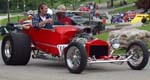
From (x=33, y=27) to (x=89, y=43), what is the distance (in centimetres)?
214

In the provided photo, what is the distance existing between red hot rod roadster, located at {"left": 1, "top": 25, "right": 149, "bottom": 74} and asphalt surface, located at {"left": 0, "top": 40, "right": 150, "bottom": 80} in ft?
0.84

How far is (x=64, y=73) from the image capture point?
40.3ft

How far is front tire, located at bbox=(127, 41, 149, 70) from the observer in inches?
490

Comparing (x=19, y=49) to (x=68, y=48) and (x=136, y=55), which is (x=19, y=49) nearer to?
(x=68, y=48)

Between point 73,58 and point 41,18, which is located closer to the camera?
point 73,58

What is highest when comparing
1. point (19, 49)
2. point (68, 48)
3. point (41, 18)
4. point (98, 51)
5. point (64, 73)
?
point (41, 18)

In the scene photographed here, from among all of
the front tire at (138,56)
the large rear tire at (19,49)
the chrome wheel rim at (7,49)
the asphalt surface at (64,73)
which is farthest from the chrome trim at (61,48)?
the chrome wheel rim at (7,49)

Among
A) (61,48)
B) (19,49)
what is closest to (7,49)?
(19,49)

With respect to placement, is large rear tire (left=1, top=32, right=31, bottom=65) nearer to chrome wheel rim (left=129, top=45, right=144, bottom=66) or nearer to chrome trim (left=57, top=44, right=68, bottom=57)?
chrome trim (left=57, top=44, right=68, bottom=57)

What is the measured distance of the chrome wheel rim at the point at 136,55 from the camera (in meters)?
12.6

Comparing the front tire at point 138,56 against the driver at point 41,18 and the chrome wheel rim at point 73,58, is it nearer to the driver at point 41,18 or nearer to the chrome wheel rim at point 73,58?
the chrome wheel rim at point 73,58

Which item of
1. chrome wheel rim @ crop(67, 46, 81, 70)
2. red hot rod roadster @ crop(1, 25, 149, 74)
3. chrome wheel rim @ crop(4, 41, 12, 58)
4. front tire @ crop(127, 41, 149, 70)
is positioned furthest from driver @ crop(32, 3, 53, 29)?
front tire @ crop(127, 41, 149, 70)

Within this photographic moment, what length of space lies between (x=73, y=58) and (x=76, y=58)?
0.27 ft

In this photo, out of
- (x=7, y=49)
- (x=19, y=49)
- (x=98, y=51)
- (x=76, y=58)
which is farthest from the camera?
(x=7, y=49)
